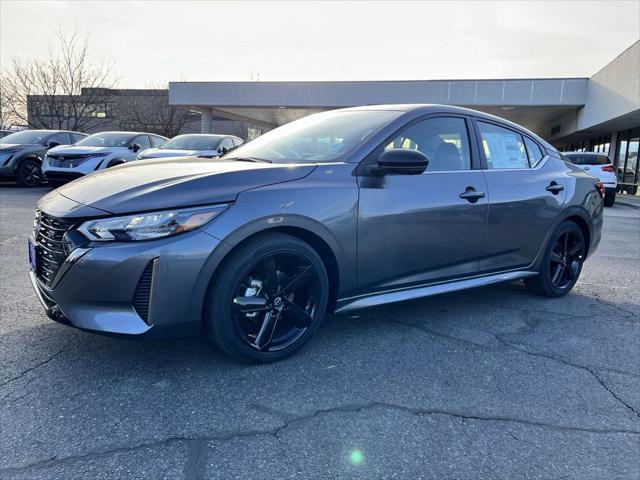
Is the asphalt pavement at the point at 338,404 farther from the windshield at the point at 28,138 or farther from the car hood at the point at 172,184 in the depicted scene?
the windshield at the point at 28,138

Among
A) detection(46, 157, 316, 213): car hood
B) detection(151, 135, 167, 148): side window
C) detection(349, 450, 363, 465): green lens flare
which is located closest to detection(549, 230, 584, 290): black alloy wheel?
detection(46, 157, 316, 213): car hood

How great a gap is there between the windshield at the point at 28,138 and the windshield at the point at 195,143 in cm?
372

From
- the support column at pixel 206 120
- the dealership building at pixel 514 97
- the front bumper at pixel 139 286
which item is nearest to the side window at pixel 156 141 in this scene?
the front bumper at pixel 139 286

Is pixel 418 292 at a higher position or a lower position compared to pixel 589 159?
lower

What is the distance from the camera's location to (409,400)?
2.60 meters

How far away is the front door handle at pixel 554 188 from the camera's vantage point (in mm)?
4310

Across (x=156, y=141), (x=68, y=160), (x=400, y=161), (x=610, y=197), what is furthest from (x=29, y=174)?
(x=610, y=197)

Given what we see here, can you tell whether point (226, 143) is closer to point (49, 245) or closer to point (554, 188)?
point (554, 188)

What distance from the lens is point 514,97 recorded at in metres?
25.6

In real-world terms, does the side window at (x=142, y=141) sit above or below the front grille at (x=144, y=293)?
above

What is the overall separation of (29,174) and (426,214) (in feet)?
39.8

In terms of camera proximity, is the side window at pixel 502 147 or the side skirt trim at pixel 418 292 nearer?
the side skirt trim at pixel 418 292

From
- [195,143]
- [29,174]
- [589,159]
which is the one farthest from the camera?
[589,159]

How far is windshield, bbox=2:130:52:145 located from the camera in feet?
40.9
